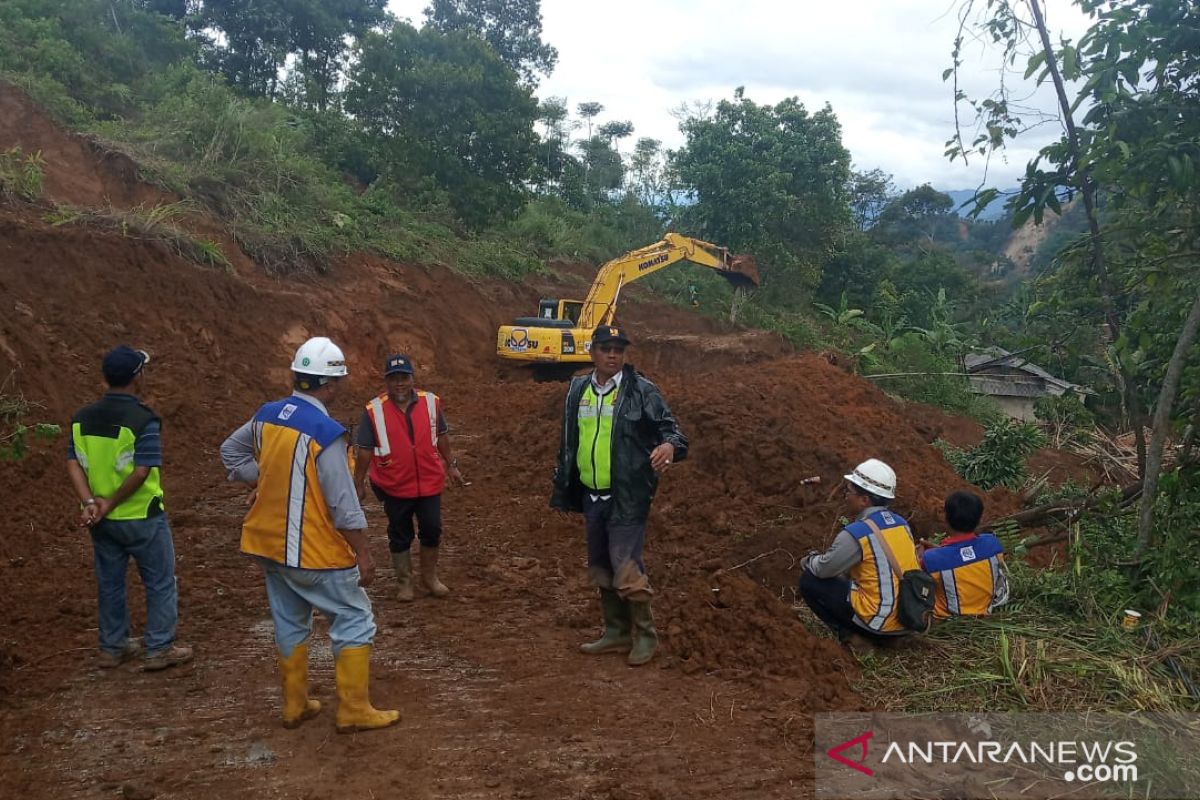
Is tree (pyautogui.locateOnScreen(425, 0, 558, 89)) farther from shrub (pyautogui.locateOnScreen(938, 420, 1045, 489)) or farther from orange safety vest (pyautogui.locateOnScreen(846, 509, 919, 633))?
orange safety vest (pyautogui.locateOnScreen(846, 509, 919, 633))

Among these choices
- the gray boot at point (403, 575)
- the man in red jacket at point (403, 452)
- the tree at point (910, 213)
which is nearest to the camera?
the man in red jacket at point (403, 452)

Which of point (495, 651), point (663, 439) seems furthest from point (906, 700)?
point (495, 651)

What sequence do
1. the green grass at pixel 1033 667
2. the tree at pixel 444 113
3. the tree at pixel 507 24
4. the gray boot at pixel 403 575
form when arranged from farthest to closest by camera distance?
the tree at pixel 507 24 → the tree at pixel 444 113 → the gray boot at pixel 403 575 → the green grass at pixel 1033 667

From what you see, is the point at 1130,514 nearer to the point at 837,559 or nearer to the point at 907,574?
the point at 907,574

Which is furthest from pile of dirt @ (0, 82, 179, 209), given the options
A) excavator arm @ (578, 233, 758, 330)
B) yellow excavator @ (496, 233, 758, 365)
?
excavator arm @ (578, 233, 758, 330)

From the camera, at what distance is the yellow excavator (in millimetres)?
14742

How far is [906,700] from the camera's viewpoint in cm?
405

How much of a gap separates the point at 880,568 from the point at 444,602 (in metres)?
2.82

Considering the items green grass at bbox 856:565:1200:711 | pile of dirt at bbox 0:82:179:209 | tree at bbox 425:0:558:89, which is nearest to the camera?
green grass at bbox 856:565:1200:711

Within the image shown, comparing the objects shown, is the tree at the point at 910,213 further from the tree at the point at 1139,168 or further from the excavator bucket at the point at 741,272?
the tree at the point at 1139,168

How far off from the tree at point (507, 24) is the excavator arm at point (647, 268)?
15.4 meters

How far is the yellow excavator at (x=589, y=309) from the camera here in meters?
14.7

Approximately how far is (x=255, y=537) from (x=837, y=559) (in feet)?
9.14

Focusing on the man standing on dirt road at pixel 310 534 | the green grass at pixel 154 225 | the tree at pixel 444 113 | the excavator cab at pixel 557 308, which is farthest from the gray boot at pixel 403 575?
the tree at pixel 444 113
